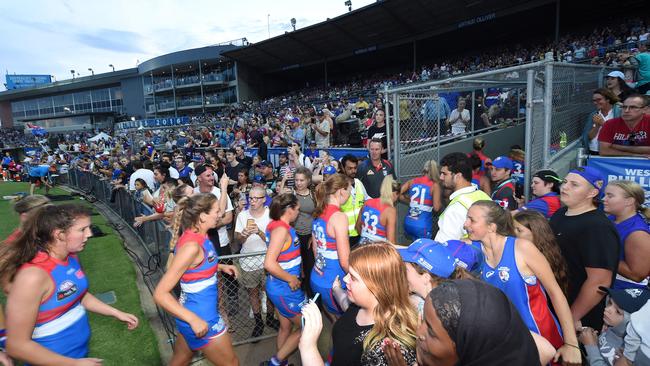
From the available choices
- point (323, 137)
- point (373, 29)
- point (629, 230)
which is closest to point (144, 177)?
point (323, 137)

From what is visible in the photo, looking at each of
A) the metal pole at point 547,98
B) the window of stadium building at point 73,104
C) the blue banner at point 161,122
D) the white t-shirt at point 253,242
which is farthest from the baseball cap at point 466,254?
the window of stadium building at point 73,104

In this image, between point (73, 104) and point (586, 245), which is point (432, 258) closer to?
point (586, 245)

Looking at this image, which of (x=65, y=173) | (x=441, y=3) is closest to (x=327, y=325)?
(x=65, y=173)

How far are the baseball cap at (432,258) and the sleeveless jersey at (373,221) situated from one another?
1460 mm

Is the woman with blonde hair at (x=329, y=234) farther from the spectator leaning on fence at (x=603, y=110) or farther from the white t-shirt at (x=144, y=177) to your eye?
the white t-shirt at (x=144, y=177)

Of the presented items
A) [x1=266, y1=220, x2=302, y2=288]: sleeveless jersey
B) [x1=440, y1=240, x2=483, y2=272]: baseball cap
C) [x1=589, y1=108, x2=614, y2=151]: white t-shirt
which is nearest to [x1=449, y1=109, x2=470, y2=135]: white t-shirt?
[x1=589, y1=108, x2=614, y2=151]: white t-shirt

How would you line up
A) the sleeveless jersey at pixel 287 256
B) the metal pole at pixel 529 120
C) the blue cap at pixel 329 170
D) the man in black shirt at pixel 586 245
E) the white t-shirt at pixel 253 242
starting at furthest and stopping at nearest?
the blue cap at pixel 329 170
the white t-shirt at pixel 253 242
the metal pole at pixel 529 120
the sleeveless jersey at pixel 287 256
the man in black shirt at pixel 586 245

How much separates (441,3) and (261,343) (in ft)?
93.5

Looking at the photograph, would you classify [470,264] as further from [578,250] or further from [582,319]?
[582,319]

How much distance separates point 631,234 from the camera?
2777 mm

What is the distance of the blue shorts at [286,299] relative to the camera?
353 centimetres

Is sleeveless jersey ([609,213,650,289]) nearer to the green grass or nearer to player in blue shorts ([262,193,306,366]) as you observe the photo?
player in blue shorts ([262,193,306,366])

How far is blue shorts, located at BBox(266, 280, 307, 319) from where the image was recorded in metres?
3.53

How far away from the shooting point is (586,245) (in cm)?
265
